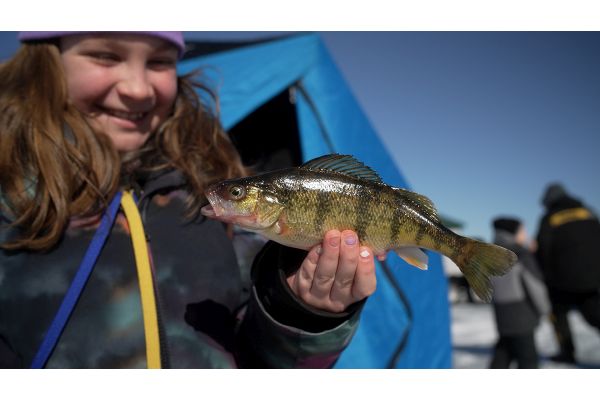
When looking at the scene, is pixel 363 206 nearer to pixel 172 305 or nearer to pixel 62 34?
pixel 172 305

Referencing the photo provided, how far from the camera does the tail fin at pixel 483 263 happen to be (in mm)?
1065

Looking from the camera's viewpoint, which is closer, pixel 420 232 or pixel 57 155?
pixel 420 232

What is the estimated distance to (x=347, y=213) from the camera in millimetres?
1040

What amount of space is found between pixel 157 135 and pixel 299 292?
2.66 feet

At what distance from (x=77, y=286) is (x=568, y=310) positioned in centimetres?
513

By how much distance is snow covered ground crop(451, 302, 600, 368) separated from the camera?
4.69 metres

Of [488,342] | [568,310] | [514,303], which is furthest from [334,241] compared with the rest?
[488,342]

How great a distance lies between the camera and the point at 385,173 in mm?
2641

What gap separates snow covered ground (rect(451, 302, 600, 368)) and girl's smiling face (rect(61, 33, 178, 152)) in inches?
158

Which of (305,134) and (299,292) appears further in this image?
(305,134)

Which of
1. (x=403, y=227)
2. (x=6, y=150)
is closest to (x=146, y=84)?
(x=6, y=150)

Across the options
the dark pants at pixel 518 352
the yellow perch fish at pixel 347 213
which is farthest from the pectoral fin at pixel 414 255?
the dark pants at pixel 518 352
